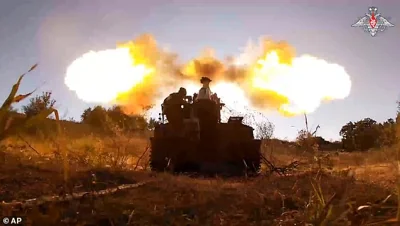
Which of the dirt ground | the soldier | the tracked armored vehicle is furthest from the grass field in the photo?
the soldier

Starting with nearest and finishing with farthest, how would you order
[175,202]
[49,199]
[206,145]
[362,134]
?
[49,199] → [175,202] → [206,145] → [362,134]

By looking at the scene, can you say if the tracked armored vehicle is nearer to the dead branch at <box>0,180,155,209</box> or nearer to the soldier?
the soldier

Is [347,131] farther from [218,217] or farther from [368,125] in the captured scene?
[218,217]

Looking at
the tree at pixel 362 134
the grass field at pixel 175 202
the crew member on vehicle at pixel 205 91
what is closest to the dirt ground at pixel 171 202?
the grass field at pixel 175 202

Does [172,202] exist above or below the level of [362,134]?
below

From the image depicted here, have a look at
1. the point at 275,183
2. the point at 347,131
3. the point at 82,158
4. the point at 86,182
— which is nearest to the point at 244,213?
the point at 86,182

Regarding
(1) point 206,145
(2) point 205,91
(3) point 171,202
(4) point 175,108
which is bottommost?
(3) point 171,202

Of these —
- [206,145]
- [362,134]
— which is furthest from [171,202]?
[362,134]

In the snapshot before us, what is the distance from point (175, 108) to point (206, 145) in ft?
4.62

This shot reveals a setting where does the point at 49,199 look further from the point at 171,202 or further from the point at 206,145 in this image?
the point at 206,145

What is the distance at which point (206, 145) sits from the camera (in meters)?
13.6

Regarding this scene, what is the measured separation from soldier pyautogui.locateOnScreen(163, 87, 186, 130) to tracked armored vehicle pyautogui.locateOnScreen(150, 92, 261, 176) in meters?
0.18

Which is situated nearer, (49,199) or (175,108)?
(49,199)

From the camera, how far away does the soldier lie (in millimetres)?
13727
